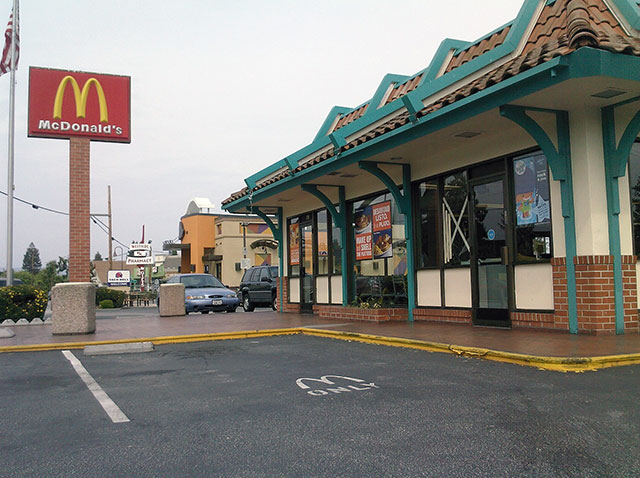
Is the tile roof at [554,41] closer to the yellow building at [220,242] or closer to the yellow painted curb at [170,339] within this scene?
the yellow painted curb at [170,339]

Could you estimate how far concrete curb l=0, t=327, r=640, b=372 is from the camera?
646cm

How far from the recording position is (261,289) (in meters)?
23.3

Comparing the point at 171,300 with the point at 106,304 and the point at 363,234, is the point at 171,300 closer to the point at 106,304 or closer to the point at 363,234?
the point at 363,234

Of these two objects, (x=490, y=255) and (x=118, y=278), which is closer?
(x=490, y=255)

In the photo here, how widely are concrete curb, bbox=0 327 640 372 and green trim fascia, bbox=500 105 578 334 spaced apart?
2170 millimetres

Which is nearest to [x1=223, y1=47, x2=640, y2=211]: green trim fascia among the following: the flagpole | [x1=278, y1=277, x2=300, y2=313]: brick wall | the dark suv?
[x1=278, y1=277, x2=300, y2=313]: brick wall

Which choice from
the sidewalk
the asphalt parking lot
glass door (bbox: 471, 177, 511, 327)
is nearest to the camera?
the asphalt parking lot

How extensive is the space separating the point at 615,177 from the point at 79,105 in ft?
53.9

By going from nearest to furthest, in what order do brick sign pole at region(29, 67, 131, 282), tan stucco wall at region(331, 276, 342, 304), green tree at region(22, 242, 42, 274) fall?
tan stucco wall at region(331, 276, 342, 304) → brick sign pole at region(29, 67, 131, 282) → green tree at region(22, 242, 42, 274)

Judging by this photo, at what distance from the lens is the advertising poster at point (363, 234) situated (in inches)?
566

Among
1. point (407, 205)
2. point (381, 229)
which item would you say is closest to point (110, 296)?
point (381, 229)

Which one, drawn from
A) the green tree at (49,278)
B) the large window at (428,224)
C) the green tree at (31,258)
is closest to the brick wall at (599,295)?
the large window at (428,224)

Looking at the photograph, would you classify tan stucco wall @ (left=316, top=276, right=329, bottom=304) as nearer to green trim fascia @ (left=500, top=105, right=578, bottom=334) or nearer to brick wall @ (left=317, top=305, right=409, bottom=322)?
brick wall @ (left=317, top=305, right=409, bottom=322)

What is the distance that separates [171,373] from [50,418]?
91.4 inches
